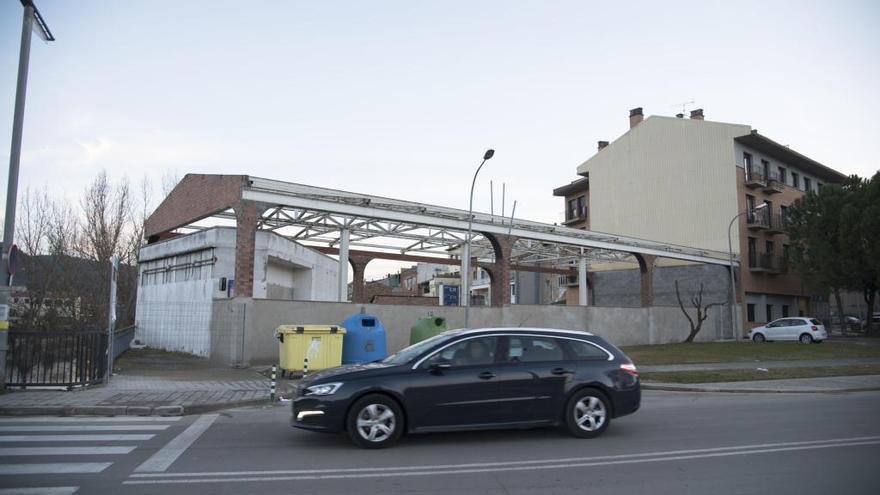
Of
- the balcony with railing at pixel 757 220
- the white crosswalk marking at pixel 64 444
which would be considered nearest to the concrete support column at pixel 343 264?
the white crosswalk marking at pixel 64 444

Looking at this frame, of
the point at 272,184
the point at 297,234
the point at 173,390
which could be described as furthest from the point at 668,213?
the point at 173,390

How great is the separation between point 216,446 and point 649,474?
5002 millimetres

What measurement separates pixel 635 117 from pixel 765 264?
1450 centimetres

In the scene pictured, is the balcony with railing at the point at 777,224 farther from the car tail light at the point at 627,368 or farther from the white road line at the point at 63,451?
the white road line at the point at 63,451

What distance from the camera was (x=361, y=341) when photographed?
15.4 metres

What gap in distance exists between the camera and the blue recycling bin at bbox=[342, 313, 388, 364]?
15.4m

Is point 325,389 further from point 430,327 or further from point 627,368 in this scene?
point 430,327

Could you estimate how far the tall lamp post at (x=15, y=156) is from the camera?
11.5 metres

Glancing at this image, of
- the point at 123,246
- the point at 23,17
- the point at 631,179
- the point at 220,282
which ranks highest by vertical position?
the point at 631,179

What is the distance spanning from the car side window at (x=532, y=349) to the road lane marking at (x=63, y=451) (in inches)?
188

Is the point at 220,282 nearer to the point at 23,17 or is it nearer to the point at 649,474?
the point at 23,17

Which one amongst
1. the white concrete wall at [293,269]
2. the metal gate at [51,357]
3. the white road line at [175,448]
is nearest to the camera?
the white road line at [175,448]

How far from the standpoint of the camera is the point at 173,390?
39.8ft

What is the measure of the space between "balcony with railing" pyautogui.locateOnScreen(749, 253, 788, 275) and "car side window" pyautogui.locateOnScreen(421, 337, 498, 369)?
36.9 meters
